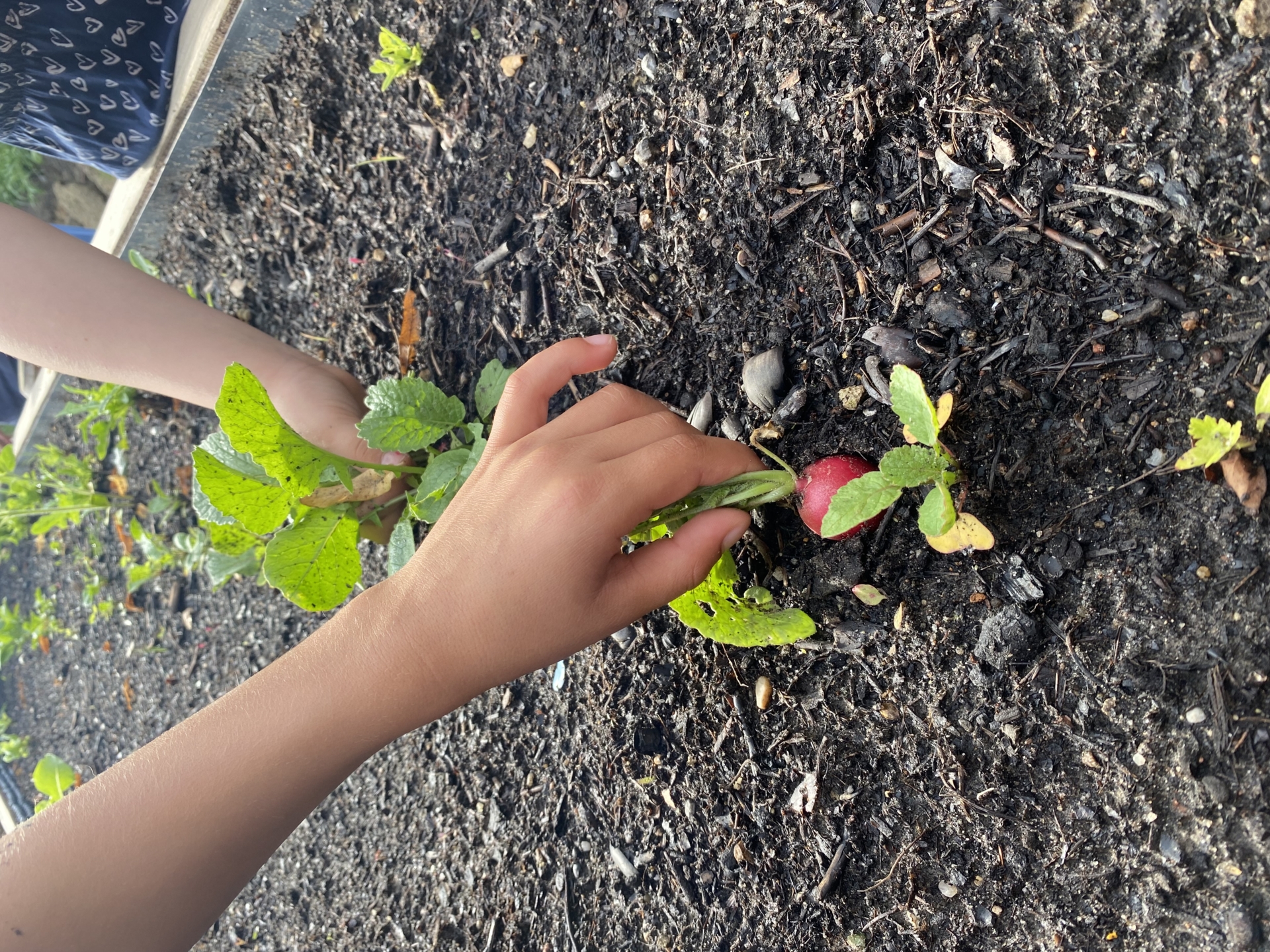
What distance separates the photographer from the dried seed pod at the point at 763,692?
4.83ft

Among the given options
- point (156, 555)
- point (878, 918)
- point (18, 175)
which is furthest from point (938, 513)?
point (18, 175)

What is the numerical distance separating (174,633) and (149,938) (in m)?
1.72

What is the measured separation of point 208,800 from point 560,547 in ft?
2.11

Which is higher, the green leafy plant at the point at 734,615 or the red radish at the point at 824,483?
the red radish at the point at 824,483

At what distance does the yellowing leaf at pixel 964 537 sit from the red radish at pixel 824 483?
4.6 inches

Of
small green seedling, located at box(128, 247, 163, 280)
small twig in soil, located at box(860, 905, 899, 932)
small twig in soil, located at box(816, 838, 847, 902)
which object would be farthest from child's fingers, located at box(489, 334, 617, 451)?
Answer: small green seedling, located at box(128, 247, 163, 280)

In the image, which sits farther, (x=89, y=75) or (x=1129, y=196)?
(x=89, y=75)

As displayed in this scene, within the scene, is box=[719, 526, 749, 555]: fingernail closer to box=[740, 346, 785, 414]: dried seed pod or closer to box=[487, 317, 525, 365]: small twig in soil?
box=[740, 346, 785, 414]: dried seed pod

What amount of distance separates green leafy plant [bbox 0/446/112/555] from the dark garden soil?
60.7 inches

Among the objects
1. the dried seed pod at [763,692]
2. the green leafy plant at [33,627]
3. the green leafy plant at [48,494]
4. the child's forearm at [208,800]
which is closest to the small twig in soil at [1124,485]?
the dried seed pod at [763,692]

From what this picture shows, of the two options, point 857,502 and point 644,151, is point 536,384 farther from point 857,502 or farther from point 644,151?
point 644,151

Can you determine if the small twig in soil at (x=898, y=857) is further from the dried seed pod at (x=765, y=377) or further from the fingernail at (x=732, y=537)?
the dried seed pod at (x=765, y=377)

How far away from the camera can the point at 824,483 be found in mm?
1272

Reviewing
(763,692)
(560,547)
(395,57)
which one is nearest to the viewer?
(560,547)
